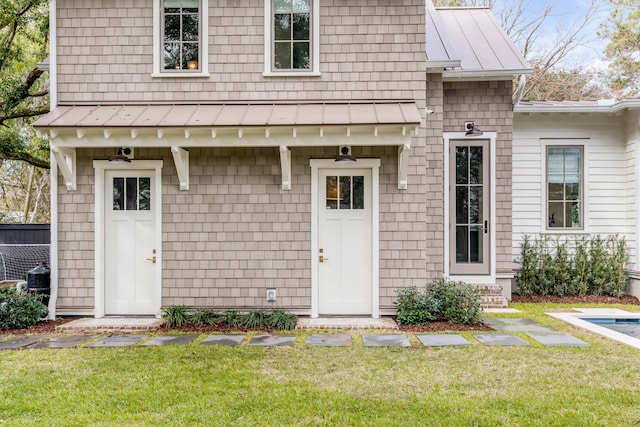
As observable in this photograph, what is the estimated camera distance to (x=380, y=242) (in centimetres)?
647

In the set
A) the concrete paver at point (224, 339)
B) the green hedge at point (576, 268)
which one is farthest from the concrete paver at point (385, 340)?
the green hedge at point (576, 268)

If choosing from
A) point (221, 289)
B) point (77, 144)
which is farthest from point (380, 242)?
point (77, 144)

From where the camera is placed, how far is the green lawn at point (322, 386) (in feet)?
10.5

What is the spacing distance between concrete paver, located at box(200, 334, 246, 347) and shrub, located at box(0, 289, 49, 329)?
2.59 meters

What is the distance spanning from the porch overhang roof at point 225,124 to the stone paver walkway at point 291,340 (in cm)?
249

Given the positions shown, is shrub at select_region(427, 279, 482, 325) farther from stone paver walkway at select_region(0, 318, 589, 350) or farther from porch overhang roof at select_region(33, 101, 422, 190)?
porch overhang roof at select_region(33, 101, 422, 190)

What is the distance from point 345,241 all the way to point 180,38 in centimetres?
382

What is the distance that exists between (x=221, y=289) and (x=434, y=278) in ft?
10.7

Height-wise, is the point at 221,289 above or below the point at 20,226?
below

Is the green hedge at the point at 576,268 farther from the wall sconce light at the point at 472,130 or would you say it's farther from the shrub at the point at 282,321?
the shrub at the point at 282,321

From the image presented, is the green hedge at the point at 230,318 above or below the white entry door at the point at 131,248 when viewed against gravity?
below

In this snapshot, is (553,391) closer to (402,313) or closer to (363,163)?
(402,313)

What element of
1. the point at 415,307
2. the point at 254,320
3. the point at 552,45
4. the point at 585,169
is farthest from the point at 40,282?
the point at 552,45

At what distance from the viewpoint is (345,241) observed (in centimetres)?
658
